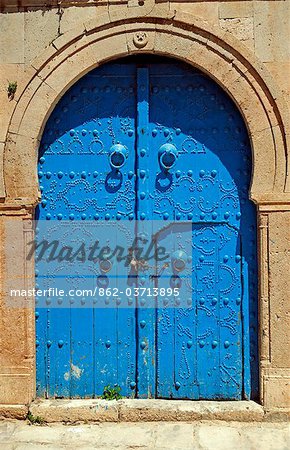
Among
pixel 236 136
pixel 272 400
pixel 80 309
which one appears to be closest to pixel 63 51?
pixel 236 136

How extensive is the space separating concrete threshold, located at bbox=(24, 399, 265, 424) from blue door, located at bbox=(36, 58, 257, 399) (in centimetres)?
13

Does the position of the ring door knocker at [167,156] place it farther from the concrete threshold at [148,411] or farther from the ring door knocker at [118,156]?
the concrete threshold at [148,411]

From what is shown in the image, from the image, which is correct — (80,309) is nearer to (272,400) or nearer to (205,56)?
(272,400)

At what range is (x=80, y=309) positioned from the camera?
4234 millimetres

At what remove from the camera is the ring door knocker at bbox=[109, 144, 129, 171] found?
4.18 meters

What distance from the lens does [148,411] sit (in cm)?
404

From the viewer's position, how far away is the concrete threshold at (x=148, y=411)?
13.1 feet

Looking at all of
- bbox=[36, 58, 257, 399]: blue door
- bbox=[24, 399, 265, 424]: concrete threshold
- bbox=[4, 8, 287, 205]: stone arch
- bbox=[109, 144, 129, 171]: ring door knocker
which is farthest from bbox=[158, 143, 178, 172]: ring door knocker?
bbox=[24, 399, 265, 424]: concrete threshold

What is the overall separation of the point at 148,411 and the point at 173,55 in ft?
9.06

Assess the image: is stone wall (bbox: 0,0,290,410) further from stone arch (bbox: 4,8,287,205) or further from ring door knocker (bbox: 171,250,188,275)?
ring door knocker (bbox: 171,250,188,275)

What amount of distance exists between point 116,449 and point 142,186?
1951 millimetres

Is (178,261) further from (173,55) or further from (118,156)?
(173,55)

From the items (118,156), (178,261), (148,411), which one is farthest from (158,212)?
(148,411)

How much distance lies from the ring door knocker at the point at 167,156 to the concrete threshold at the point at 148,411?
1867 millimetres
